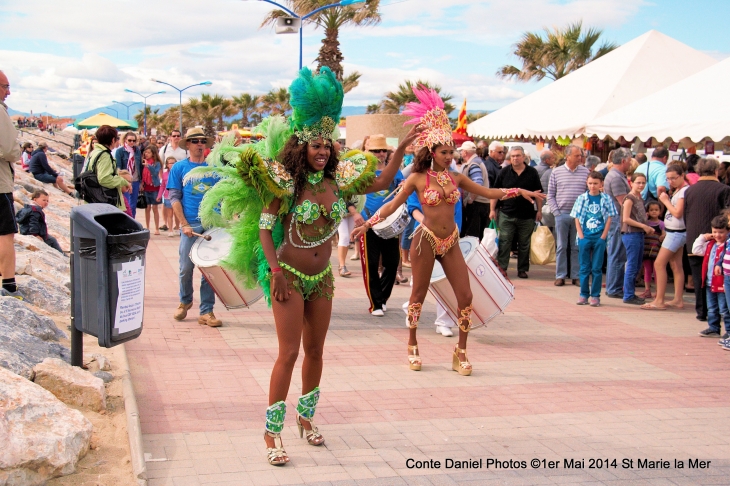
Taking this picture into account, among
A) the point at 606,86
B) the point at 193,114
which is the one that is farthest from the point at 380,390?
the point at 193,114

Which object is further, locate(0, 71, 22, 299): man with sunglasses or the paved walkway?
locate(0, 71, 22, 299): man with sunglasses

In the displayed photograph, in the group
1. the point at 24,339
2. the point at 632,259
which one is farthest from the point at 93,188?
the point at 632,259

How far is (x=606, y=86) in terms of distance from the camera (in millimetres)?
14383

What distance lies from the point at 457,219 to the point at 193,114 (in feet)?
173

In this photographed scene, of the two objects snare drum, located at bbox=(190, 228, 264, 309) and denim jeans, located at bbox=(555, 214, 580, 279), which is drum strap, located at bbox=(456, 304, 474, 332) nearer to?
snare drum, located at bbox=(190, 228, 264, 309)

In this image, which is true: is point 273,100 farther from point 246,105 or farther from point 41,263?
point 41,263

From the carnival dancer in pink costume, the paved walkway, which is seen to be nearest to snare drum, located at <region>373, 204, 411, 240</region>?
the paved walkway

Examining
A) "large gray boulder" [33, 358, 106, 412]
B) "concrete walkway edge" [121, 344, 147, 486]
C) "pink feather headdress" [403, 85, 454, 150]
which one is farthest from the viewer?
"pink feather headdress" [403, 85, 454, 150]

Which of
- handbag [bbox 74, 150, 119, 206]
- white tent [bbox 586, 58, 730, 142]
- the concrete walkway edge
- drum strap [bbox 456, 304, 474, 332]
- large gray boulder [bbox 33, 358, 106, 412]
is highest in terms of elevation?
white tent [bbox 586, 58, 730, 142]

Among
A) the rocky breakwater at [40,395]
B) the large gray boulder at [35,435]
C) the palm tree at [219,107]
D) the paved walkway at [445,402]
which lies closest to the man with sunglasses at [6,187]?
the rocky breakwater at [40,395]

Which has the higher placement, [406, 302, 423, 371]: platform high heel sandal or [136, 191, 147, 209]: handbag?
[136, 191, 147, 209]: handbag

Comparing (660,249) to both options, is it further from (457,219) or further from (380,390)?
(380,390)

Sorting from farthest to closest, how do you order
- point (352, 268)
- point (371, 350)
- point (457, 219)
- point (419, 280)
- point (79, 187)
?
point (352, 268)
point (79, 187)
point (457, 219)
point (371, 350)
point (419, 280)

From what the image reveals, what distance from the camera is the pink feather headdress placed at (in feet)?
20.7
